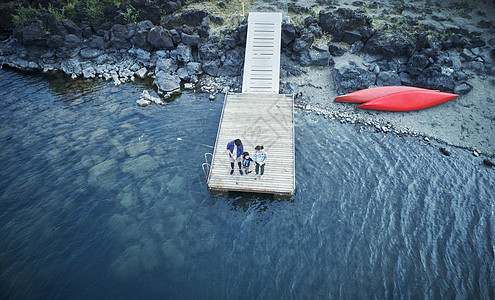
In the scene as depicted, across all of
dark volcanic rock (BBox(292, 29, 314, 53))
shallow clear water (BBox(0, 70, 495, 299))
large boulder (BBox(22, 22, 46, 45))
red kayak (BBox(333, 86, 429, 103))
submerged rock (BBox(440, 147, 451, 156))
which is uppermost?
large boulder (BBox(22, 22, 46, 45))

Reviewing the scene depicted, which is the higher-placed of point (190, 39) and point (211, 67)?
point (190, 39)

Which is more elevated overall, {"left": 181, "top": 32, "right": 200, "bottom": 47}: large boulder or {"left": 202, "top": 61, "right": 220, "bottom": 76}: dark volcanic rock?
{"left": 181, "top": 32, "right": 200, "bottom": 47}: large boulder

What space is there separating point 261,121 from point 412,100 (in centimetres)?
1041

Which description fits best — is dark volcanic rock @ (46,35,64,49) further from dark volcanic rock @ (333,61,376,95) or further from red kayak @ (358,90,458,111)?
red kayak @ (358,90,458,111)

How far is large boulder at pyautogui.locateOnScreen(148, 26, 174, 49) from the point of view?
2186cm

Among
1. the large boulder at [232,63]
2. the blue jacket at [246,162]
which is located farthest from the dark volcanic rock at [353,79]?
A: the blue jacket at [246,162]

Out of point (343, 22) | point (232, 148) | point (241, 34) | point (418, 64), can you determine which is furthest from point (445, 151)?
point (241, 34)

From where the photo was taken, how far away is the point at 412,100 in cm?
1734

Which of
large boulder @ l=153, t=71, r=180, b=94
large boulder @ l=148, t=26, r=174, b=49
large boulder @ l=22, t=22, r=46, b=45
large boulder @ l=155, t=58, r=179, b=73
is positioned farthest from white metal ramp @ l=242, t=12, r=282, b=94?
large boulder @ l=22, t=22, r=46, b=45

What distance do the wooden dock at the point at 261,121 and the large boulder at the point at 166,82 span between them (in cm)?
547

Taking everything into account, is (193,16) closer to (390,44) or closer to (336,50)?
(336,50)

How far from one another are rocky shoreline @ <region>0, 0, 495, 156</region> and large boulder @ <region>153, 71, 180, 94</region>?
0.08 m

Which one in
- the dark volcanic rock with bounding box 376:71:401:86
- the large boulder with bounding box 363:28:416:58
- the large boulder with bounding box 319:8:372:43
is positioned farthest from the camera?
the large boulder with bounding box 319:8:372:43

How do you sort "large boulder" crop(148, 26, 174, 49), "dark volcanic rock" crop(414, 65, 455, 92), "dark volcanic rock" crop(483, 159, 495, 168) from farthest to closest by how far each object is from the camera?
"large boulder" crop(148, 26, 174, 49) < "dark volcanic rock" crop(414, 65, 455, 92) < "dark volcanic rock" crop(483, 159, 495, 168)
